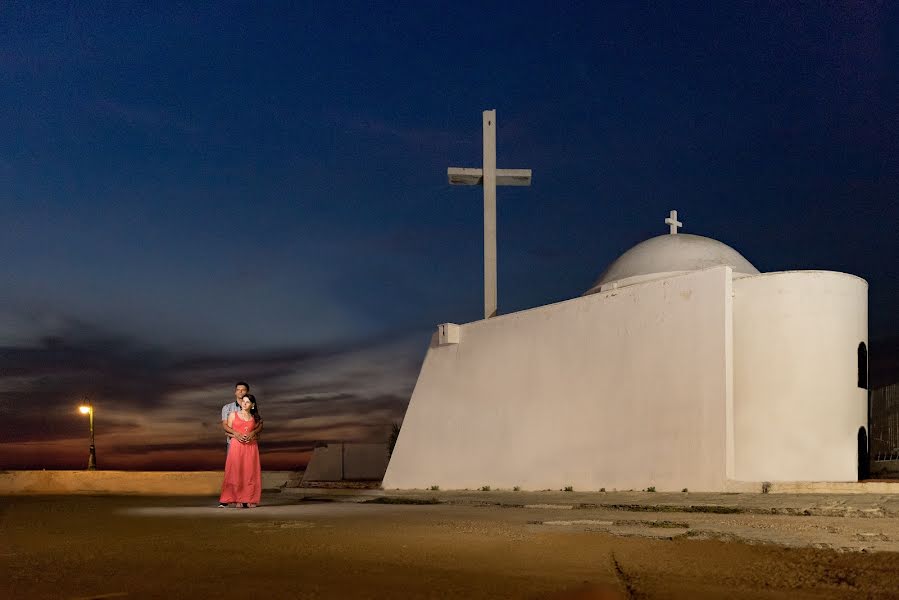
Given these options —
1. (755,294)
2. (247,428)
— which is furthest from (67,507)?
(755,294)

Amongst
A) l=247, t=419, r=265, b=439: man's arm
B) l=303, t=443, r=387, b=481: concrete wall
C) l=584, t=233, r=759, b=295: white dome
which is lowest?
l=303, t=443, r=387, b=481: concrete wall

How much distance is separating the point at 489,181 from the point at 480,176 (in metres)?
0.33

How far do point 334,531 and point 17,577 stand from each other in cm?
315

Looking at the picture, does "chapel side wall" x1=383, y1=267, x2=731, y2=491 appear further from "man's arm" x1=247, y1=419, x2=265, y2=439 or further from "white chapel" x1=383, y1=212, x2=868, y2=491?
"man's arm" x1=247, y1=419, x2=265, y2=439

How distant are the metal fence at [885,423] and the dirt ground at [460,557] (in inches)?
441

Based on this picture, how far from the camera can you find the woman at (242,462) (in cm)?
1130

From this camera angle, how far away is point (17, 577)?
478 centimetres

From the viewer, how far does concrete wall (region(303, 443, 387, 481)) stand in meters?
26.4

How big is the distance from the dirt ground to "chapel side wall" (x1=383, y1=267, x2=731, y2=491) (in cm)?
355

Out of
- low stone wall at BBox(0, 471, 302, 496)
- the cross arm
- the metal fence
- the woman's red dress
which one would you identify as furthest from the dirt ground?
the cross arm

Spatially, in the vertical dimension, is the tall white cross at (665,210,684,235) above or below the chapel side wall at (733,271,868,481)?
above

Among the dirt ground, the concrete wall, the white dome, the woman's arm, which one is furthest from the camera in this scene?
the concrete wall

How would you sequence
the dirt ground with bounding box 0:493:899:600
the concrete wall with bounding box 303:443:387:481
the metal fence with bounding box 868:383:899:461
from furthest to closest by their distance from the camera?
the concrete wall with bounding box 303:443:387:481 < the metal fence with bounding box 868:383:899:461 < the dirt ground with bounding box 0:493:899:600

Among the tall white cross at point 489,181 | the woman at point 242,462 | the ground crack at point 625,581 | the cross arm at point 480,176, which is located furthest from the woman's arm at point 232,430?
the cross arm at point 480,176
